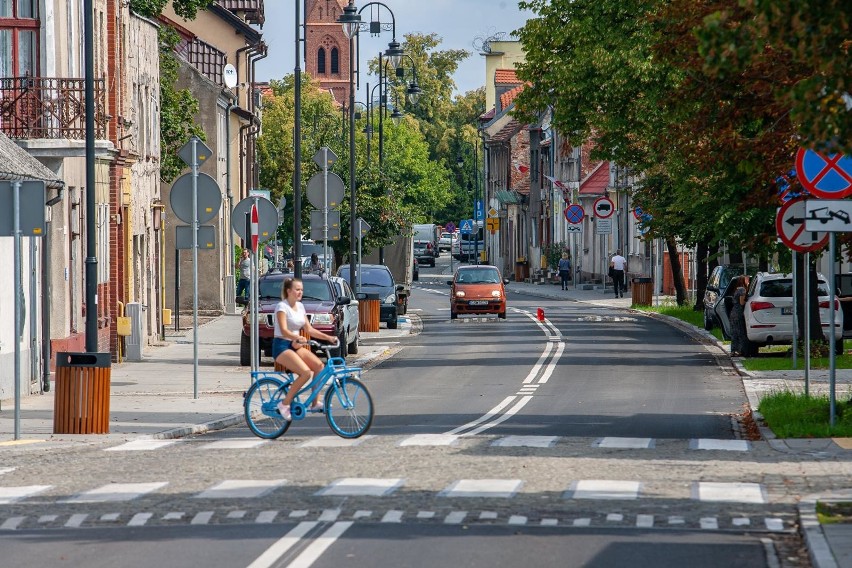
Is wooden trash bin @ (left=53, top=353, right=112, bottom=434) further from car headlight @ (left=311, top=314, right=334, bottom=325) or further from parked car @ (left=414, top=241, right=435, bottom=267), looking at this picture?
parked car @ (left=414, top=241, right=435, bottom=267)

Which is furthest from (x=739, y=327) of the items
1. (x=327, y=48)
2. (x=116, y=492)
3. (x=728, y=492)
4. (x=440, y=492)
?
(x=327, y=48)

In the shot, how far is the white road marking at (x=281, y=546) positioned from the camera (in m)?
9.39

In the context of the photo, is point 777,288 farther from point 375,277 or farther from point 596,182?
point 596,182

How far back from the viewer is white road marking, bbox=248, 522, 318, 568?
939 cm

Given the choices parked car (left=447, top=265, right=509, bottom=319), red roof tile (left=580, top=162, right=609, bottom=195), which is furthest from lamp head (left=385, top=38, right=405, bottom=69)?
red roof tile (left=580, top=162, right=609, bottom=195)

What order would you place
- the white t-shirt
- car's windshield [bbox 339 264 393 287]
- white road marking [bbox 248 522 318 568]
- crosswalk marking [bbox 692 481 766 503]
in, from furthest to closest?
car's windshield [bbox 339 264 393 287] < the white t-shirt < crosswalk marking [bbox 692 481 766 503] < white road marking [bbox 248 522 318 568]

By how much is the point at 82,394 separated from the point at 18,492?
5.19 meters

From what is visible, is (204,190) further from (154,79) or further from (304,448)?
(154,79)

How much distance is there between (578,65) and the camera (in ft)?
111

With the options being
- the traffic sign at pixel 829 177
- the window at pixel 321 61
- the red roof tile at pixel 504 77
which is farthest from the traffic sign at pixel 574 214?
the window at pixel 321 61

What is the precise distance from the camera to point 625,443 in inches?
651

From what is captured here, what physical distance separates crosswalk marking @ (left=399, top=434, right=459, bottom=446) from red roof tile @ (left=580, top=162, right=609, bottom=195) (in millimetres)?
65893

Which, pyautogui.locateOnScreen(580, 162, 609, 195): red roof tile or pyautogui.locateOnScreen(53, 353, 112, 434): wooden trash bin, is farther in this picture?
pyautogui.locateOnScreen(580, 162, 609, 195): red roof tile

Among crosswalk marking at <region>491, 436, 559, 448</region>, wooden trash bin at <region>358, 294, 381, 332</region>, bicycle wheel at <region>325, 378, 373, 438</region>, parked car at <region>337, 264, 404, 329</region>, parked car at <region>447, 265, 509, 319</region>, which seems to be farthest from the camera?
parked car at <region>447, 265, 509, 319</region>
